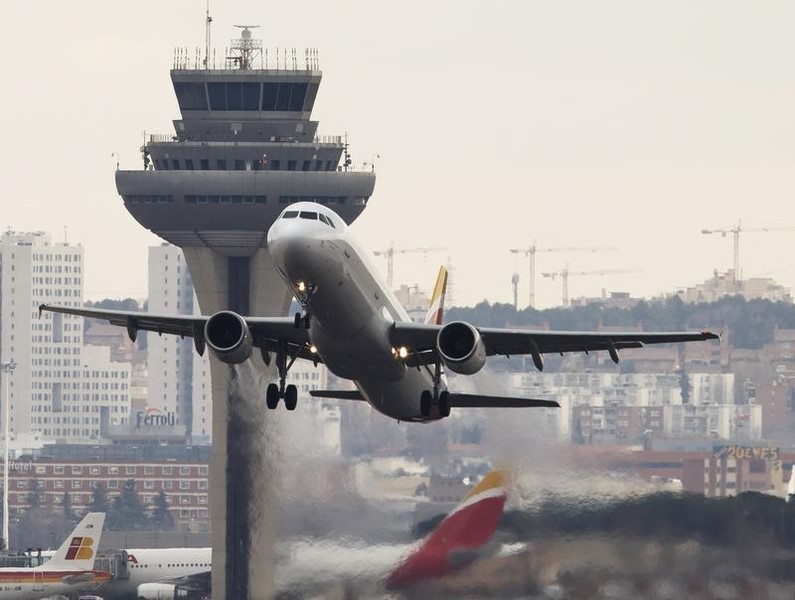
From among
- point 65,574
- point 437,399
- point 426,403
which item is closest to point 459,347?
point 437,399

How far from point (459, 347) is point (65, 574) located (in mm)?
65983

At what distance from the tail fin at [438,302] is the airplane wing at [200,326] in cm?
915

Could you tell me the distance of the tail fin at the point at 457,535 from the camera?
90812 mm

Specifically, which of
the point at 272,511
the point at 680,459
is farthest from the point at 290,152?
the point at 272,511

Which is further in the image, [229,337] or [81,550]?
[81,550]

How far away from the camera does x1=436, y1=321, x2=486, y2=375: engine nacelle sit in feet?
242

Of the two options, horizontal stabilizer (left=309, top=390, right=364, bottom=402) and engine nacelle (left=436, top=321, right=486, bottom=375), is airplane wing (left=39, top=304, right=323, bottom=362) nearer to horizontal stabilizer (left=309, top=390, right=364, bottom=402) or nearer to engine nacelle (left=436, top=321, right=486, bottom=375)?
horizontal stabilizer (left=309, top=390, right=364, bottom=402)

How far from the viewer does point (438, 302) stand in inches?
3563

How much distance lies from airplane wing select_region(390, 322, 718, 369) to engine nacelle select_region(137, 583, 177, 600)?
71.6 metres

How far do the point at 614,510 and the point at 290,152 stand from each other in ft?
247

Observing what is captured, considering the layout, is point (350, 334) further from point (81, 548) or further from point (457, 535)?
point (81, 548)

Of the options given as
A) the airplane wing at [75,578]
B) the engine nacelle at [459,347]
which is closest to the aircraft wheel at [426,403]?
the engine nacelle at [459,347]

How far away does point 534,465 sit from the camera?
94.4 metres

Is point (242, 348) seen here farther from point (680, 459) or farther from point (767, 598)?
point (680, 459)
